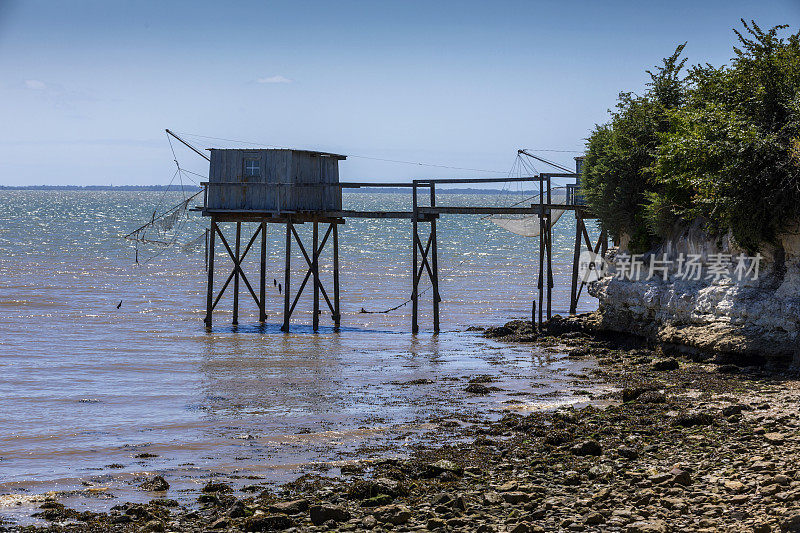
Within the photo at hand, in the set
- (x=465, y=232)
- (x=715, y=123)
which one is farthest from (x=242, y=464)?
(x=465, y=232)

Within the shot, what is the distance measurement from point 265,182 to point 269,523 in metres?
18.5

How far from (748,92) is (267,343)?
14847mm

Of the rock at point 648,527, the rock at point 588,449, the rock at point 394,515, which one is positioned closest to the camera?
the rock at point 648,527

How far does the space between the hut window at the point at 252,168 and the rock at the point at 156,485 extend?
54.4 ft

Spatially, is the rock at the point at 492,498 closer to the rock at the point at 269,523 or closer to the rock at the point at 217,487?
the rock at the point at 269,523

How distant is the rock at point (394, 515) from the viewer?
9898 mm

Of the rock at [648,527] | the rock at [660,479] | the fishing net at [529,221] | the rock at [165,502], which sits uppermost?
the fishing net at [529,221]

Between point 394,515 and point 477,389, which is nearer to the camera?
point 394,515

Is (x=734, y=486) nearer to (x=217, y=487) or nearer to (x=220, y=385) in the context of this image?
(x=217, y=487)

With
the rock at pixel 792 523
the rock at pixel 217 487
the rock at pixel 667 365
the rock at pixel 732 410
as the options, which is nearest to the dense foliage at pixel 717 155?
the rock at pixel 667 365

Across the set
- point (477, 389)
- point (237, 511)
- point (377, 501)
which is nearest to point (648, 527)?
point (377, 501)

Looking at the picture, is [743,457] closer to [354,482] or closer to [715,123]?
[354,482]

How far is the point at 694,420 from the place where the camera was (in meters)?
13.7

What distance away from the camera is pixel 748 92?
19.5 meters
